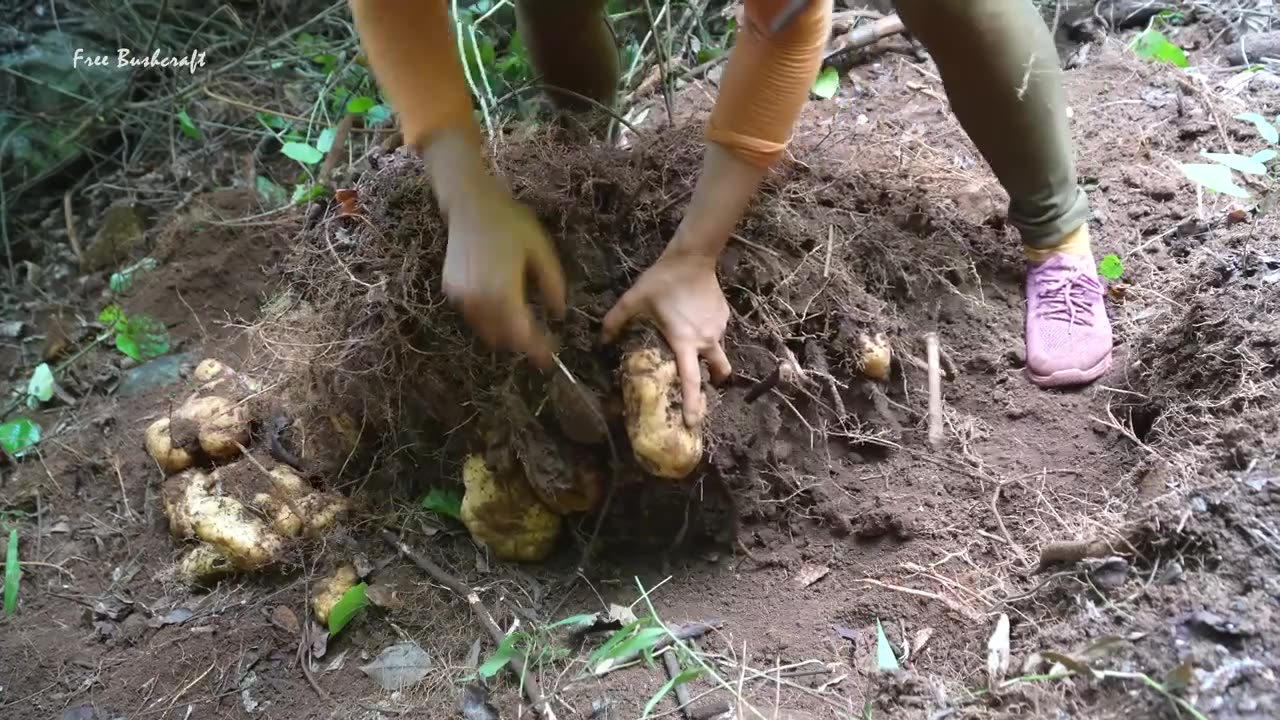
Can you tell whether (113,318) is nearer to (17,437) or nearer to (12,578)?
(17,437)

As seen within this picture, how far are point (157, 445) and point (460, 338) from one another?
27.5 inches

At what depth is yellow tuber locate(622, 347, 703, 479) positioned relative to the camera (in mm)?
1151

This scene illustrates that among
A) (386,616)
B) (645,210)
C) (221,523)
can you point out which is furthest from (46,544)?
(645,210)

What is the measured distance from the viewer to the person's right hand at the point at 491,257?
105 centimetres

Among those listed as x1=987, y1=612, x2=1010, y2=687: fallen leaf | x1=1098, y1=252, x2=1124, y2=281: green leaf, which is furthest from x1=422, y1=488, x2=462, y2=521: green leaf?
x1=1098, y1=252, x2=1124, y2=281: green leaf

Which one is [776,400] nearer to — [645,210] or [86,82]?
[645,210]

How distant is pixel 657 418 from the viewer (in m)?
1.15

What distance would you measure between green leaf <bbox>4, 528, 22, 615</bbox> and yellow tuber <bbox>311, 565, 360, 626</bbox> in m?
0.57

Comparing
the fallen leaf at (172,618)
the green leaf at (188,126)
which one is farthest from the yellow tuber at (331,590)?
the green leaf at (188,126)

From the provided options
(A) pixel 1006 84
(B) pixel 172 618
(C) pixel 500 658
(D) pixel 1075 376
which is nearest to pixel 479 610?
(C) pixel 500 658

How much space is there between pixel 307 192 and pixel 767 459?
4.46ft

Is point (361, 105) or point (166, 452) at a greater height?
point (361, 105)

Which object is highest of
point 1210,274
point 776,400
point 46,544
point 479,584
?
point 1210,274

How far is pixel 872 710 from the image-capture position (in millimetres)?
1038
